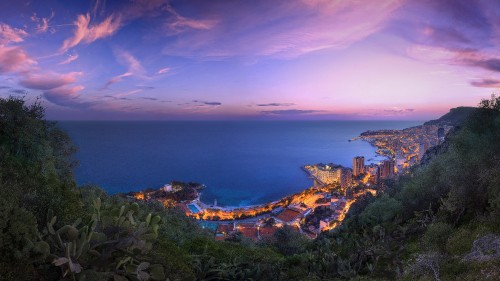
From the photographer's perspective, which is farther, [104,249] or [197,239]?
[197,239]

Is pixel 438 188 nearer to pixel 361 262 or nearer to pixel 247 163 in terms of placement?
pixel 361 262

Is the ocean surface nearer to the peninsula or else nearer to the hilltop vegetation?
the peninsula

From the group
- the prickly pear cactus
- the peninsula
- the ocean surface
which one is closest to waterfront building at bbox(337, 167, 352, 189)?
the peninsula

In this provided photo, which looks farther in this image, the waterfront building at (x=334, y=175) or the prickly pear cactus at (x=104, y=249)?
the waterfront building at (x=334, y=175)

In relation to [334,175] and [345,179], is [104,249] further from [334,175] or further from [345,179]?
[334,175]

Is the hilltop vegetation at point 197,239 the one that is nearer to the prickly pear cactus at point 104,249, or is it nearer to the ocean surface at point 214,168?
the prickly pear cactus at point 104,249

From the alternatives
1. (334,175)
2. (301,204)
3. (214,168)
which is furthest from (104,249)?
(214,168)

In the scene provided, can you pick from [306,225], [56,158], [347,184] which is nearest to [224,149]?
[347,184]

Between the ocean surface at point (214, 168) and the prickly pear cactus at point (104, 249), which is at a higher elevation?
the prickly pear cactus at point (104, 249)

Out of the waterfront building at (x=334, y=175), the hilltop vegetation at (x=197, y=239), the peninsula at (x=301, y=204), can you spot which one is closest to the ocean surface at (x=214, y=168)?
the waterfront building at (x=334, y=175)
